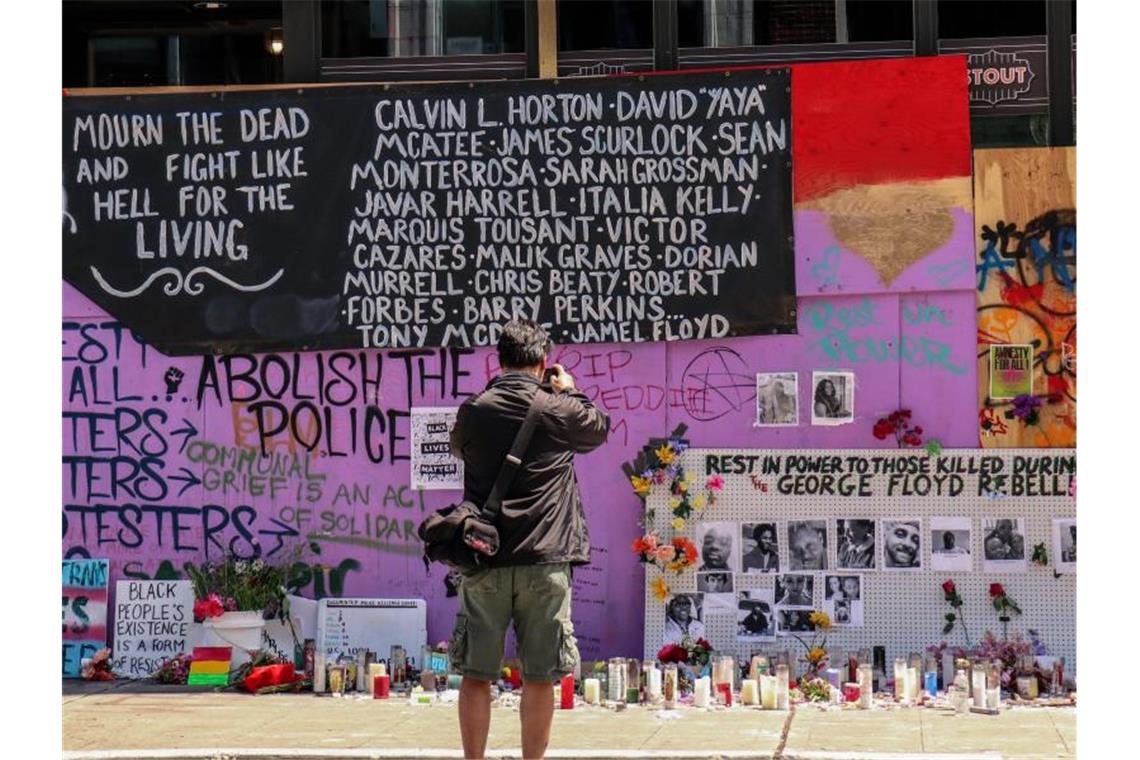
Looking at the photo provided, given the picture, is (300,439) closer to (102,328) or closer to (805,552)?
(102,328)

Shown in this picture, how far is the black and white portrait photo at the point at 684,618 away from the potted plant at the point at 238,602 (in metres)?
2.38

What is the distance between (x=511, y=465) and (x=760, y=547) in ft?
11.7

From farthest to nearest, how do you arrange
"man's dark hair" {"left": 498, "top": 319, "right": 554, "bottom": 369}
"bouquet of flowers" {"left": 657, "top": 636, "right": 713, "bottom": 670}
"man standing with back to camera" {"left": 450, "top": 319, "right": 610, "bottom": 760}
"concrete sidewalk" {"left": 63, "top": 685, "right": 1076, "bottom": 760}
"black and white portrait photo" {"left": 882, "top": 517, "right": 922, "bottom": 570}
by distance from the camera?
1. "black and white portrait photo" {"left": 882, "top": 517, "right": 922, "bottom": 570}
2. "bouquet of flowers" {"left": 657, "top": 636, "right": 713, "bottom": 670}
3. "concrete sidewalk" {"left": 63, "top": 685, "right": 1076, "bottom": 760}
4. "man's dark hair" {"left": 498, "top": 319, "right": 554, "bottom": 369}
5. "man standing with back to camera" {"left": 450, "top": 319, "right": 610, "bottom": 760}

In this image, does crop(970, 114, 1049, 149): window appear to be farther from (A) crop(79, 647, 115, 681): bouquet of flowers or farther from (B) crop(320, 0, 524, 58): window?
(A) crop(79, 647, 115, 681): bouquet of flowers

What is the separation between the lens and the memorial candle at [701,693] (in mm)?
9273

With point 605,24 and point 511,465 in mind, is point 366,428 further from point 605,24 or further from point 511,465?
point 511,465

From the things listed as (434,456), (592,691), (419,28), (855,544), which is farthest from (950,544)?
(419,28)

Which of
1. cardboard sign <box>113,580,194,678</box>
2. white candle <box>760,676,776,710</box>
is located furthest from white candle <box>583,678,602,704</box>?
cardboard sign <box>113,580,194,678</box>

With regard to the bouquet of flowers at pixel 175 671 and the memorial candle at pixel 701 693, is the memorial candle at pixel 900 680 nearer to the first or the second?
the memorial candle at pixel 701 693

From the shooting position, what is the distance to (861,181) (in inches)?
398

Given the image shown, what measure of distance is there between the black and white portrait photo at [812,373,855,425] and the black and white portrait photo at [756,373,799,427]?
0.39ft

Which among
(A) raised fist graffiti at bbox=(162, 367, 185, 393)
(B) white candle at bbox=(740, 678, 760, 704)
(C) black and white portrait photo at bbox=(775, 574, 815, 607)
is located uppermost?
(A) raised fist graffiti at bbox=(162, 367, 185, 393)

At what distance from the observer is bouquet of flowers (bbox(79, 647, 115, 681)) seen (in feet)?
34.1

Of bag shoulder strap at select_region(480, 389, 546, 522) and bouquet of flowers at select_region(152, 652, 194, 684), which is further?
bouquet of flowers at select_region(152, 652, 194, 684)
